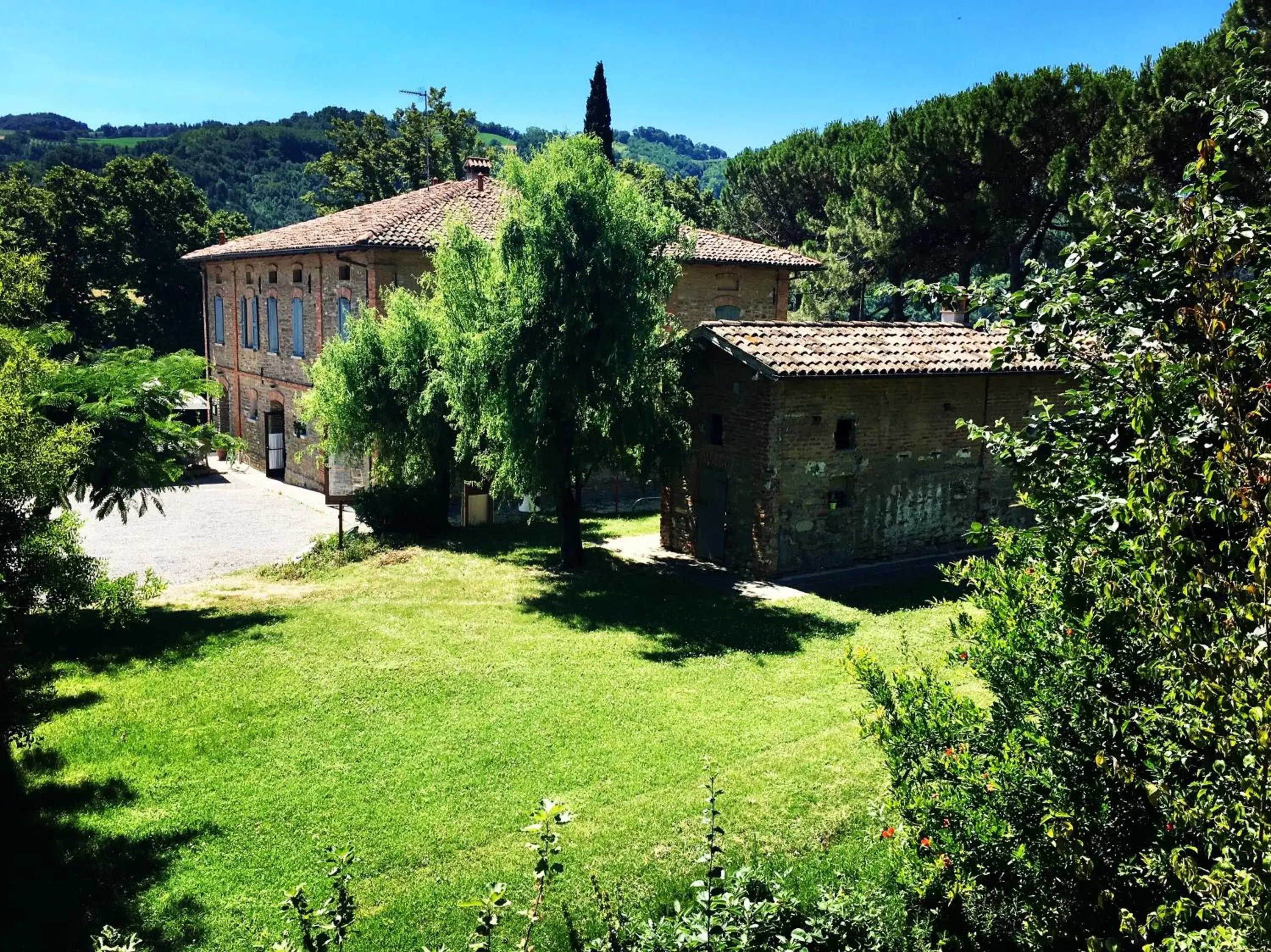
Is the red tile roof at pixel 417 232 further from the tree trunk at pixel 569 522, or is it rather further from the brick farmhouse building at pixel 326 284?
the tree trunk at pixel 569 522

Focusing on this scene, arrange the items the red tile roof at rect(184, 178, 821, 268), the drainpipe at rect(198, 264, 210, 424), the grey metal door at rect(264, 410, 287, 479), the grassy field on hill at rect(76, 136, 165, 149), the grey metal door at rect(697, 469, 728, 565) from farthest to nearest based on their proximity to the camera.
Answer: the grassy field on hill at rect(76, 136, 165, 149)
the drainpipe at rect(198, 264, 210, 424)
the grey metal door at rect(264, 410, 287, 479)
the red tile roof at rect(184, 178, 821, 268)
the grey metal door at rect(697, 469, 728, 565)

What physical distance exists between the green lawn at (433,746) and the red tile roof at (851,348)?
13.2 feet

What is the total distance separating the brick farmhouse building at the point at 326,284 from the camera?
968 inches

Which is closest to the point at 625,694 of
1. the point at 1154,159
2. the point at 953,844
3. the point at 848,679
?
the point at 848,679

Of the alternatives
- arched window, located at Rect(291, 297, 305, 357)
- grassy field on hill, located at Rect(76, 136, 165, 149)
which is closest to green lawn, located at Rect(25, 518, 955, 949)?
arched window, located at Rect(291, 297, 305, 357)

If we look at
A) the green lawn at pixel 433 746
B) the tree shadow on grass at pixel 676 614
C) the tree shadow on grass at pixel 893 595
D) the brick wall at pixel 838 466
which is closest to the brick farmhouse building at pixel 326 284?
the brick wall at pixel 838 466

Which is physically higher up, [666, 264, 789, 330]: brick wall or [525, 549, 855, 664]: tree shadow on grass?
[666, 264, 789, 330]: brick wall

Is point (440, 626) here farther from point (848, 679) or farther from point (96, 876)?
point (96, 876)

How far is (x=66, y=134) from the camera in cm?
14112

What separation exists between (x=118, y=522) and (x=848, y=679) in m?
19.0

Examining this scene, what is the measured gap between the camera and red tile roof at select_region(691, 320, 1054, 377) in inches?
656

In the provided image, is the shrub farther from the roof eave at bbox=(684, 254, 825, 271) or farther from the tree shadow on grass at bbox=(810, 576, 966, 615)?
the roof eave at bbox=(684, 254, 825, 271)

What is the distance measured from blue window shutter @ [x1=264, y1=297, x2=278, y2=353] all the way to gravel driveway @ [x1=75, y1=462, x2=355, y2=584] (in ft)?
14.9

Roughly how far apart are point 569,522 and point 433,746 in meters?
8.27
